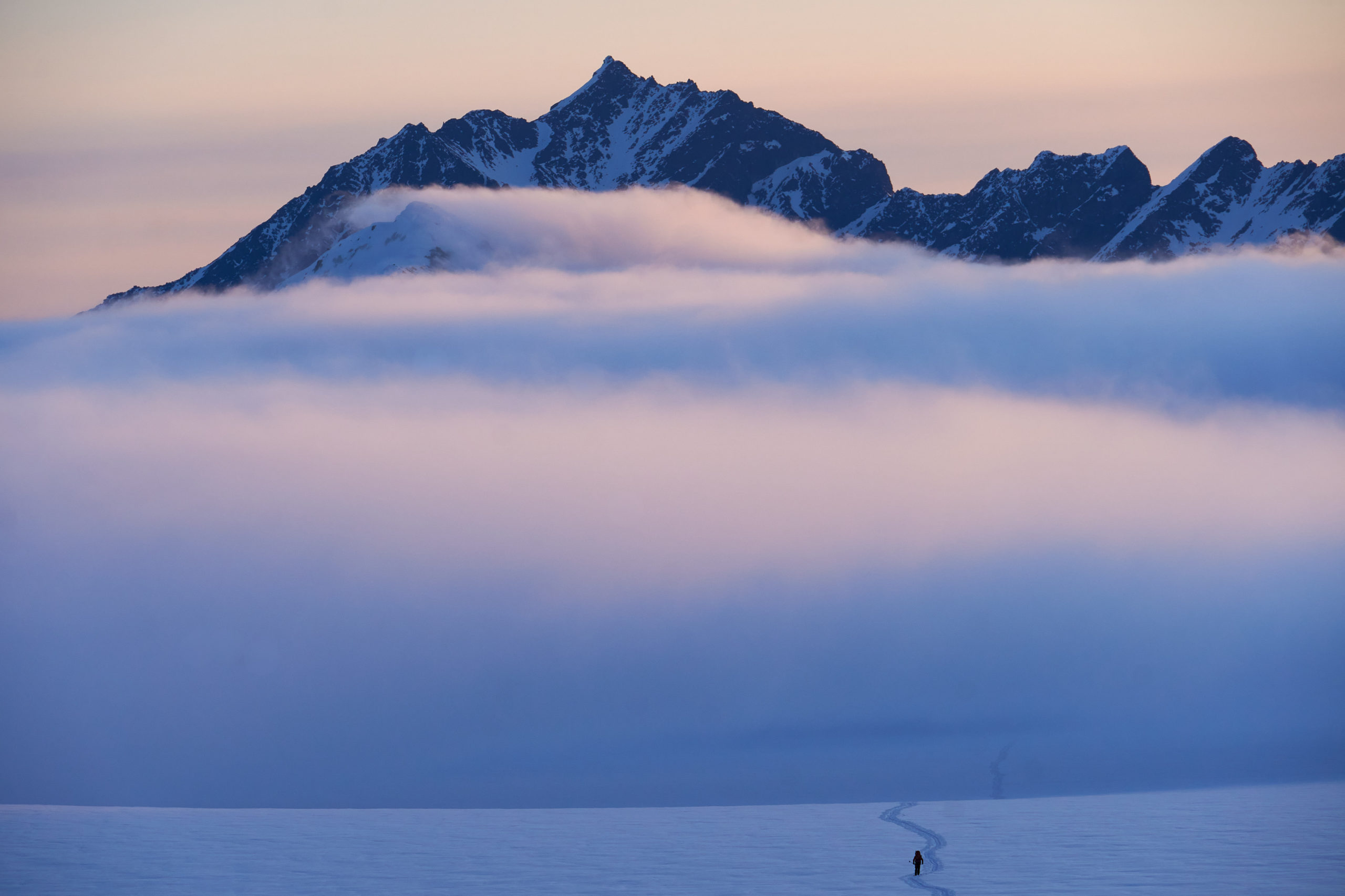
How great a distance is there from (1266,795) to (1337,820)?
4585 cm

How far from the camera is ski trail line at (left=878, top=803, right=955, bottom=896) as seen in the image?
91438 millimetres

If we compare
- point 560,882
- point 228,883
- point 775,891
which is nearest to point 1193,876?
point 775,891

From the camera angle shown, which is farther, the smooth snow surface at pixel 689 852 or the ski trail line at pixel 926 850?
the smooth snow surface at pixel 689 852

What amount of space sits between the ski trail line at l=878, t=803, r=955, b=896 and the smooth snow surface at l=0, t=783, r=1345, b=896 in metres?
0.37

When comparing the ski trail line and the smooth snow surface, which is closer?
the ski trail line

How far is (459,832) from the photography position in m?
132

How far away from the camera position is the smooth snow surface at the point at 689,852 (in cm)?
9456

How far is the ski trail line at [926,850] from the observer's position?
91438 mm

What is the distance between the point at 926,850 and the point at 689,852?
52.9ft

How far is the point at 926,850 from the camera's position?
11300 centimetres

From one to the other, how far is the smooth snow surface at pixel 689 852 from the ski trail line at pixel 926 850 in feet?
1.23

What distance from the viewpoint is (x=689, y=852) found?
371 feet

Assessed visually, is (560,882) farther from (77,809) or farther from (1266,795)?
(1266,795)

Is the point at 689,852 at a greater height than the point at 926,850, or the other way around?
the point at 926,850
